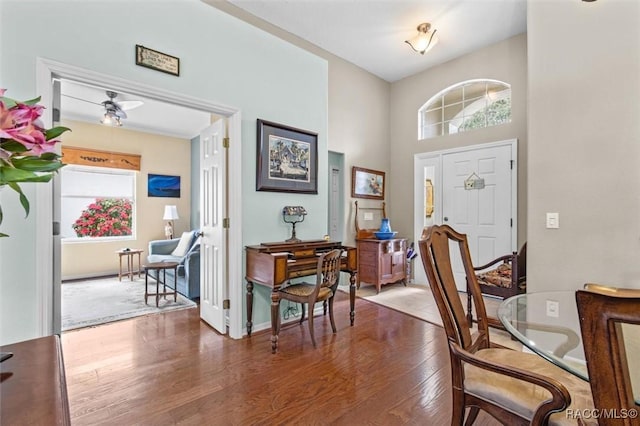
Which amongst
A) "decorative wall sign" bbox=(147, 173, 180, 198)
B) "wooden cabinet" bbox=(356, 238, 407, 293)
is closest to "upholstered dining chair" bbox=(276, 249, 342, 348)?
"wooden cabinet" bbox=(356, 238, 407, 293)

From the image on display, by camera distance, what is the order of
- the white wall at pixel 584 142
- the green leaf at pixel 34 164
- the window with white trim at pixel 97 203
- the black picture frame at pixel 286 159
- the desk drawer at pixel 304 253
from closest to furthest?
1. the green leaf at pixel 34 164
2. the white wall at pixel 584 142
3. the desk drawer at pixel 304 253
4. the black picture frame at pixel 286 159
5. the window with white trim at pixel 97 203

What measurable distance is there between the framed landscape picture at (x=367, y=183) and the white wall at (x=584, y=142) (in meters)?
2.58

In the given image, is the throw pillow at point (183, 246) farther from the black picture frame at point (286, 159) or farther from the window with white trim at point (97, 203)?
the black picture frame at point (286, 159)

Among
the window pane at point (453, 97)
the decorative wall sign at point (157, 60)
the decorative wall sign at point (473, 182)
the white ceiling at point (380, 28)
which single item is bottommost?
the decorative wall sign at point (473, 182)

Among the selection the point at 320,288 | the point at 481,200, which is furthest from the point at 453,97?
the point at 320,288

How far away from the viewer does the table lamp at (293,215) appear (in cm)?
313

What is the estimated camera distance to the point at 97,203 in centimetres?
565

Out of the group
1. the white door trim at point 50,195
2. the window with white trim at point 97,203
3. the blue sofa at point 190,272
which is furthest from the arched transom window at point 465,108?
the window with white trim at point 97,203

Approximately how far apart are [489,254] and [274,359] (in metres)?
3.41

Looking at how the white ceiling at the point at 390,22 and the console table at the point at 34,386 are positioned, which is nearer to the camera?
the console table at the point at 34,386

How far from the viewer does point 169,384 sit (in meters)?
2.06

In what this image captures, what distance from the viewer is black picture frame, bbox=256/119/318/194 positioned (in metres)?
3.00

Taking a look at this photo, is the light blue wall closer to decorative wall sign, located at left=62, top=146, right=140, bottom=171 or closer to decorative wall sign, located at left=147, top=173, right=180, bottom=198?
decorative wall sign, located at left=62, top=146, right=140, bottom=171

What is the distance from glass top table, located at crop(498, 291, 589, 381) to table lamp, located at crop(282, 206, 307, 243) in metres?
2.02
